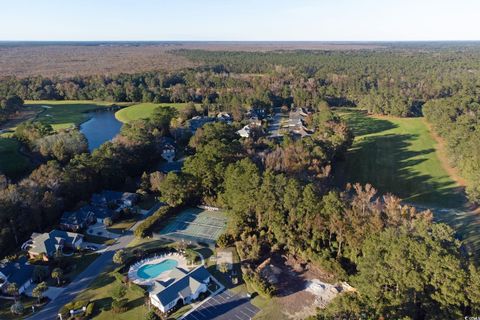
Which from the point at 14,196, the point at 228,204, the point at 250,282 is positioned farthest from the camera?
the point at 228,204

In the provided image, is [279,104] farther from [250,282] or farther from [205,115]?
[250,282]

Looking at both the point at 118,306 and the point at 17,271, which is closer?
the point at 118,306

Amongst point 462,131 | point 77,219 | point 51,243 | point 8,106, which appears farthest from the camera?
point 8,106

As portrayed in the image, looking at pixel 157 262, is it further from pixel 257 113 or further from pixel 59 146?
pixel 257 113

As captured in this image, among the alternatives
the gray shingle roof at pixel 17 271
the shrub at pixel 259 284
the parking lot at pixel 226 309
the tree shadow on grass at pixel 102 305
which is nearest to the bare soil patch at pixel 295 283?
the shrub at pixel 259 284

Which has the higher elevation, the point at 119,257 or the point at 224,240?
the point at 119,257

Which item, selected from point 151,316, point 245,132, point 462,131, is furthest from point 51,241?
point 462,131

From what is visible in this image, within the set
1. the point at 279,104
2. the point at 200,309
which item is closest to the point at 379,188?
the point at 200,309
